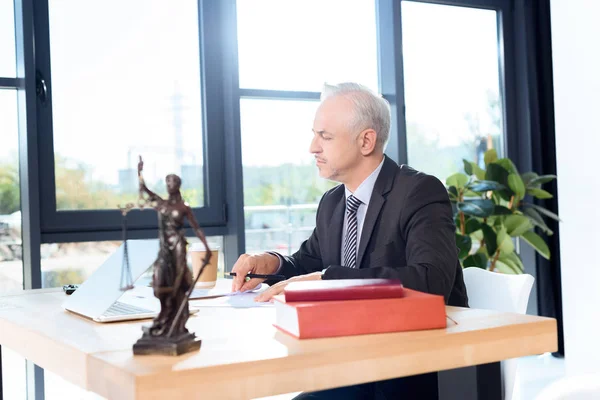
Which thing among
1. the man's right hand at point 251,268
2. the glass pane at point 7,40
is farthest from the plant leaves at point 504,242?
the glass pane at point 7,40

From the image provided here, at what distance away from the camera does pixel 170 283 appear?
1.01 metres

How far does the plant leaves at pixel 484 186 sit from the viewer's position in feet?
12.7

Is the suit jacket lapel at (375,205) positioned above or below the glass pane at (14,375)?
above

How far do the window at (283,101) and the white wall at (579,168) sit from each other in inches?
49.2

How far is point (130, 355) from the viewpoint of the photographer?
103cm

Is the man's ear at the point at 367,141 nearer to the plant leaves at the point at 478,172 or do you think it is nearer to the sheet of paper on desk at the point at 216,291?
the sheet of paper on desk at the point at 216,291

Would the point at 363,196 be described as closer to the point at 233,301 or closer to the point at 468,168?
the point at 233,301

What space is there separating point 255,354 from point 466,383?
0.44 m

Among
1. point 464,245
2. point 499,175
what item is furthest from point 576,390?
point 499,175

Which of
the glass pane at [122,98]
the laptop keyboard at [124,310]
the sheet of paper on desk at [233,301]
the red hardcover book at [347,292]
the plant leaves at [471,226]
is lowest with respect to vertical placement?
the sheet of paper on desk at [233,301]

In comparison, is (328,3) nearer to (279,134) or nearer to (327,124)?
(279,134)

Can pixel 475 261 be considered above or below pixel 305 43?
below

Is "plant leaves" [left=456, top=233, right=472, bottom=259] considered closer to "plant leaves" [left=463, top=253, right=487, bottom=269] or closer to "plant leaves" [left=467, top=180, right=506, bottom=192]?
"plant leaves" [left=463, top=253, right=487, bottom=269]

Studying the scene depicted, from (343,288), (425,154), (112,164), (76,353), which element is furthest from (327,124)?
(425,154)
